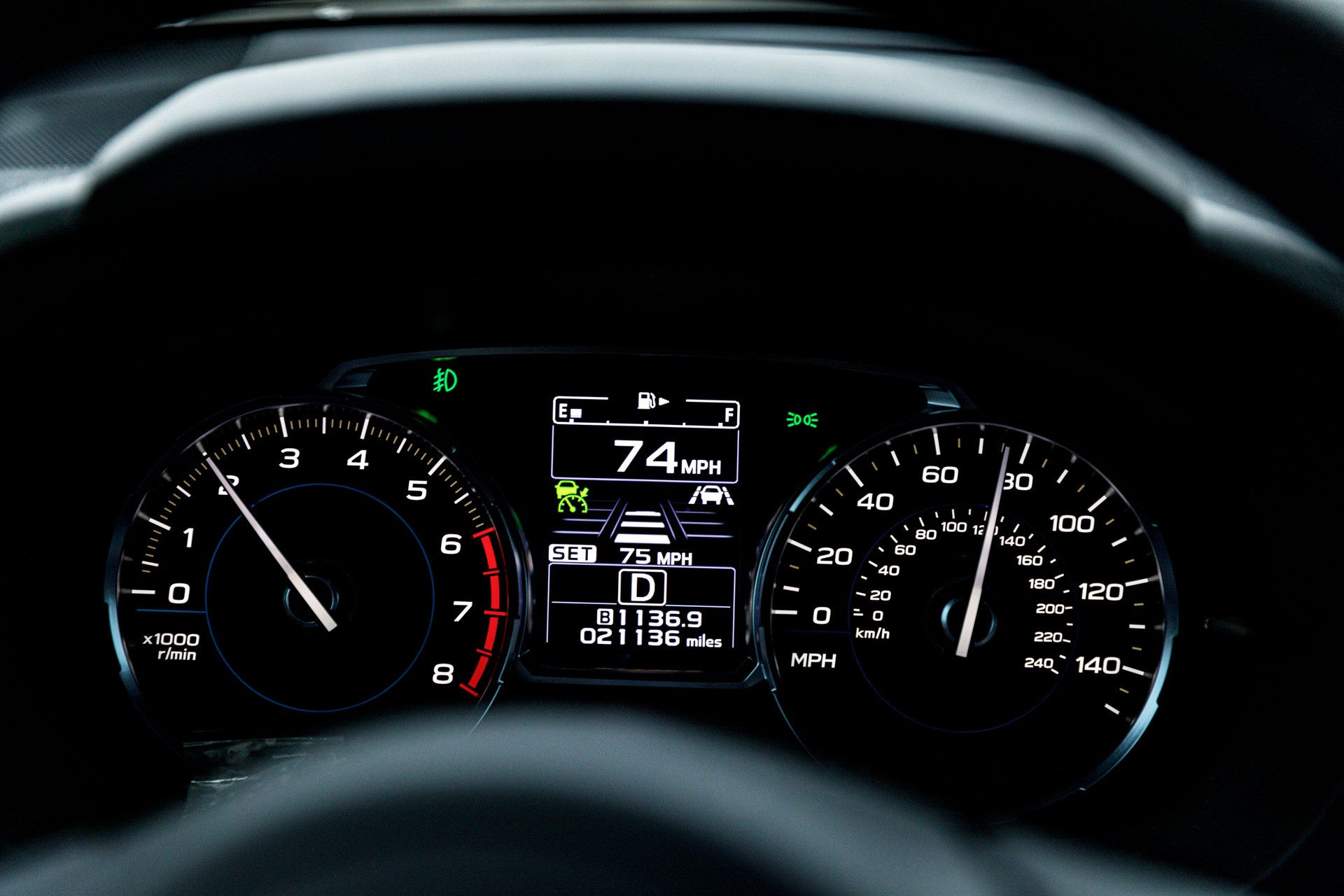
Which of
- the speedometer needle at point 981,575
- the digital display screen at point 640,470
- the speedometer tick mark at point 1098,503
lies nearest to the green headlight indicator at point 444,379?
the digital display screen at point 640,470

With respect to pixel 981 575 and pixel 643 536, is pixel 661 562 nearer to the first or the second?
pixel 643 536

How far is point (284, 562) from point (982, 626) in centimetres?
121

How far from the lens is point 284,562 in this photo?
2221 millimetres

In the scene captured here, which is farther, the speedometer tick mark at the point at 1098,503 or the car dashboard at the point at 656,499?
the speedometer tick mark at the point at 1098,503

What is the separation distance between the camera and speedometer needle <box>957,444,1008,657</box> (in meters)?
2.19

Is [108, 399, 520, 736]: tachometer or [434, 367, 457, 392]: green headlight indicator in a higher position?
[434, 367, 457, 392]: green headlight indicator

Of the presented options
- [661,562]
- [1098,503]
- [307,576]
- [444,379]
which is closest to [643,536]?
[661,562]

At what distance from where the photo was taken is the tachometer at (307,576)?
7.33 ft

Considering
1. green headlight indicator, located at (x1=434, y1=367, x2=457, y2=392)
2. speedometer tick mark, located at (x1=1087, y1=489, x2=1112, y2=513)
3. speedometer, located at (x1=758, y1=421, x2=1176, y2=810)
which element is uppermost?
green headlight indicator, located at (x1=434, y1=367, x2=457, y2=392)

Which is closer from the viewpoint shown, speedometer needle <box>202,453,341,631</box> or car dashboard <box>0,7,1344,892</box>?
car dashboard <box>0,7,1344,892</box>

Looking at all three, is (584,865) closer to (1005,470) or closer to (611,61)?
(611,61)

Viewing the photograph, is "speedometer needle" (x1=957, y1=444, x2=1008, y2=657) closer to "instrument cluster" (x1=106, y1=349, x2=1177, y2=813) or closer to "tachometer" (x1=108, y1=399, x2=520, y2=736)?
"instrument cluster" (x1=106, y1=349, x2=1177, y2=813)

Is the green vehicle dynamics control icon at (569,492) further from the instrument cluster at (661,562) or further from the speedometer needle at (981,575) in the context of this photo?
the speedometer needle at (981,575)

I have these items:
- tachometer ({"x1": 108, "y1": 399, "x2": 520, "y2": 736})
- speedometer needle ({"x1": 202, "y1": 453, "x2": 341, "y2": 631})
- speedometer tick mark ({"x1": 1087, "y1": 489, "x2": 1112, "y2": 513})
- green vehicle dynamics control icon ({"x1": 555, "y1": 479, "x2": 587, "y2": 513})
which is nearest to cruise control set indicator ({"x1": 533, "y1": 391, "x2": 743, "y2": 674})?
green vehicle dynamics control icon ({"x1": 555, "y1": 479, "x2": 587, "y2": 513})
